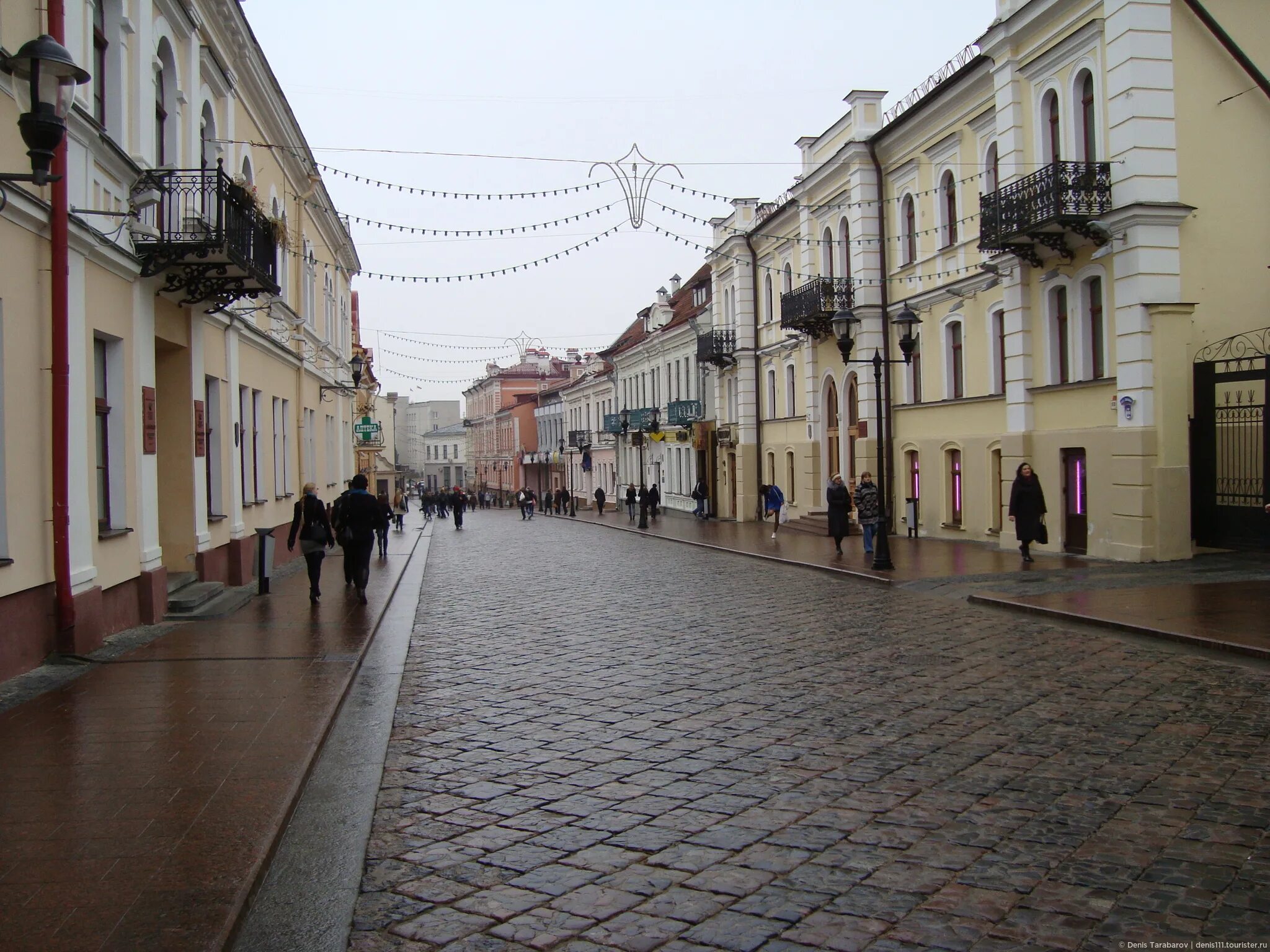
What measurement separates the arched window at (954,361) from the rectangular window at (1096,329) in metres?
5.37

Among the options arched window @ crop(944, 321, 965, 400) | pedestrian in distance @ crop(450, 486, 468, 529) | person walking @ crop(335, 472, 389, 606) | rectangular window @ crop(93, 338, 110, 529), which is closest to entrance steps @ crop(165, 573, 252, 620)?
person walking @ crop(335, 472, 389, 606)

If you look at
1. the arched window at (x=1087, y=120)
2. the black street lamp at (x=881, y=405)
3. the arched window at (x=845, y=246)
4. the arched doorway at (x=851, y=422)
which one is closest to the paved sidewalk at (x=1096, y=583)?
the black street lamp at (x=881, y=405)

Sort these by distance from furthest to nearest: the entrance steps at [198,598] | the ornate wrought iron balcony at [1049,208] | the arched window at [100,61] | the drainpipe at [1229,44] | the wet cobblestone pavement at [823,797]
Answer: the ornate wrought iron balcony at [1049,208] < the drainpipe at [1229,44] < the entrance steps at [198,598] < the arched window at [100,61] < the wet cobblestone pavement at [823,797]

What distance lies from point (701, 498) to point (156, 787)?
119 ft

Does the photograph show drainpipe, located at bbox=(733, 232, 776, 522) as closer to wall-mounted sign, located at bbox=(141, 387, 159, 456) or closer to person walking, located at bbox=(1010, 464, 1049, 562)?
person walking, located at bbox=(1010, 464, 1049, 562)

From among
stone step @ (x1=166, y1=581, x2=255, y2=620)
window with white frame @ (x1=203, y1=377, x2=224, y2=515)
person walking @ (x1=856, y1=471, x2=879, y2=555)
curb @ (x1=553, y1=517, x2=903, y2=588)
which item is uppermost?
window with white frame @ (x1=203, y1=377, x2=224, y2=515)

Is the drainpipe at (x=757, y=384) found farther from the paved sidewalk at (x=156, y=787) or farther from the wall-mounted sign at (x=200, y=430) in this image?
the paved sidewalk at (x=156, y=787)

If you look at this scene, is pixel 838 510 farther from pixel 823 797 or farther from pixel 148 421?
pixel 823 797

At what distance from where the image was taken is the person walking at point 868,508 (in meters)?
20.7

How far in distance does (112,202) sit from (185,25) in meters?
4.16

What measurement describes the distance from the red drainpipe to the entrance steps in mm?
3298

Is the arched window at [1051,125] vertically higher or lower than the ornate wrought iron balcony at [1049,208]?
higher

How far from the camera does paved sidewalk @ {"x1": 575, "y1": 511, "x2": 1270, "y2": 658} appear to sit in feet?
36.6

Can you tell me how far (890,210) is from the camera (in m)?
27.6
